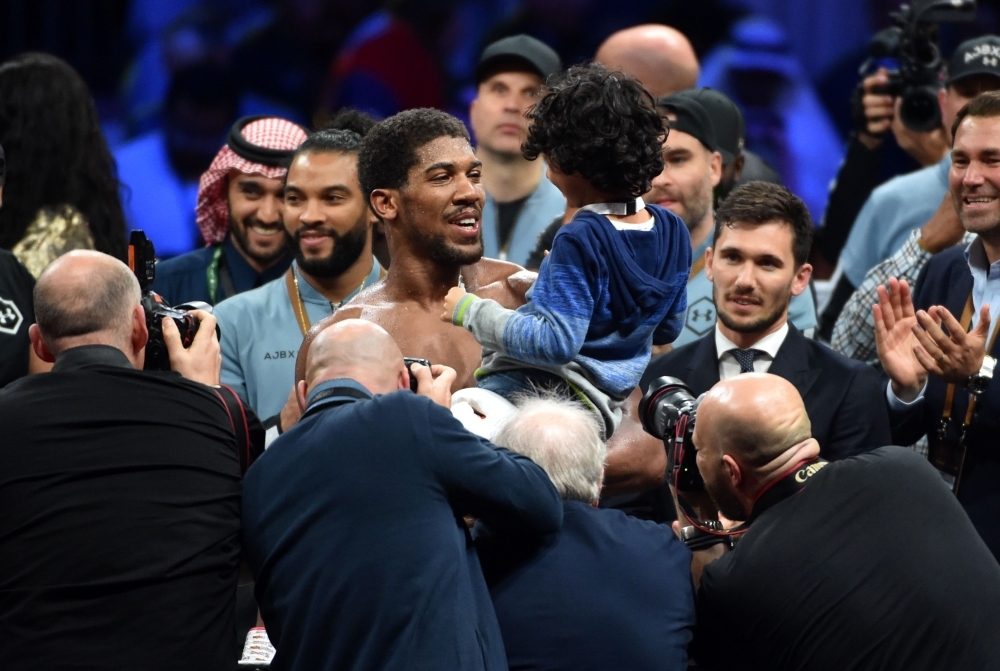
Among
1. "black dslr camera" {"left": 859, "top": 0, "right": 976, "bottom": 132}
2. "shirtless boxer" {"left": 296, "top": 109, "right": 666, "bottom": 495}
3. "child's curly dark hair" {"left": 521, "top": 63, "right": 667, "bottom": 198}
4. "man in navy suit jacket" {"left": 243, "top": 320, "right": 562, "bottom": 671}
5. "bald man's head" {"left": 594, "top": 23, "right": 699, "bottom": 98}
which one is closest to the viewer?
"man in navy suit jacket" {"left": 243, "top": 320, "right": 562, "bottom": 671}

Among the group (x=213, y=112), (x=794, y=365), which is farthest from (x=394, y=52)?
(x=794, y=365)

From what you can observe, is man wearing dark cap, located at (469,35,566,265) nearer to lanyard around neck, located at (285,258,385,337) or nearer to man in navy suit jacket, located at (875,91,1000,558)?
lanyard around neck, located at (285,258,385,337)

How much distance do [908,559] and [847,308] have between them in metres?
1.77

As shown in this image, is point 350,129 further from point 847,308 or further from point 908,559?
point 908,559

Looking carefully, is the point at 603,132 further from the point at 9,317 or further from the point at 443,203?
the point at 9,317

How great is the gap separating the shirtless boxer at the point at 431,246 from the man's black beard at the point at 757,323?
0.49m

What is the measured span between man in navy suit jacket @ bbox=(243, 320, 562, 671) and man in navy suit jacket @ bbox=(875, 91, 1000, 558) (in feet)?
4.92

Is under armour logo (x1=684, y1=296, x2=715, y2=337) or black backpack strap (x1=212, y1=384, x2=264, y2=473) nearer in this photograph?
black backpack strap (x1=212, y1=384, x2=264, y2=473)

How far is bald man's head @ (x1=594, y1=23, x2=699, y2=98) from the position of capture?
5.32 m

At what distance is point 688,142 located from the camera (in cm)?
457

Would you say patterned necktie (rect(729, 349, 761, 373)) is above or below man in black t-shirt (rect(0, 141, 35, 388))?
below

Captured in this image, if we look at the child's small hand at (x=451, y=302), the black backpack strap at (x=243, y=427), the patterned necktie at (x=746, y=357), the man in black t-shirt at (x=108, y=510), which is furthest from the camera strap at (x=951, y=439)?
the man in black t-shirt at (x=108, y=510)

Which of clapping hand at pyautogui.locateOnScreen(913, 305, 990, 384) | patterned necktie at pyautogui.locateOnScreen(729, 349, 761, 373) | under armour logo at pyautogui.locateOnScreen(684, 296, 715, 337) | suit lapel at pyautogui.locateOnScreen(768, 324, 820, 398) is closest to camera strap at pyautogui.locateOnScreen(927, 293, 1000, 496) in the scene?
clapping hand at pyautogui.locateOnScreen(913, 305, 990, 384)

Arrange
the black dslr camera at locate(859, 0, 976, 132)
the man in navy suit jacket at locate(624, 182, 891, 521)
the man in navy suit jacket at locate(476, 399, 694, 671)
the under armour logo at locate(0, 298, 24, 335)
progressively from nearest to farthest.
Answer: the man in navy suit jacket at locate(476, 399, 694, 671) < the man in navy suit jacket at locate(624, 182, 891, 521) < the under armour logo at locate(0, 298, 24, 335) < the black dslr camera at locate(859, 0, 976, 132)
